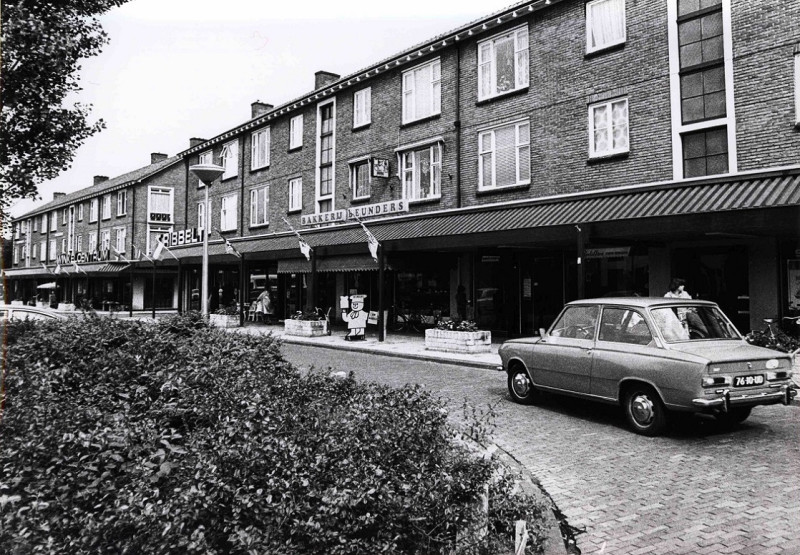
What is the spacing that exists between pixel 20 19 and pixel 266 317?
20.1 meters

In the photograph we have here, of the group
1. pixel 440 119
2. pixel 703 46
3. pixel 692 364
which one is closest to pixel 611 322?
pixel 692 364

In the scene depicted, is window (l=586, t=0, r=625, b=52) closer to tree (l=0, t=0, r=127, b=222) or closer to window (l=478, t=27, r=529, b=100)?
window (l=478, t=27, r=529, b=100)

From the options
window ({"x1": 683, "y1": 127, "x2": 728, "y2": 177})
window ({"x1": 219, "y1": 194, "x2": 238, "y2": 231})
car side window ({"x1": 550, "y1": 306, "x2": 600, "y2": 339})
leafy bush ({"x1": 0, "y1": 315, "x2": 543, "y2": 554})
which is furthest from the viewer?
window ({"x1": 219, "y1": 194, "x2": 238, "y2": 231})

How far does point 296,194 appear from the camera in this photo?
89.7 feet

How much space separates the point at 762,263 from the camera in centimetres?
1348

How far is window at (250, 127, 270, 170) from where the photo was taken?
96.5 feet

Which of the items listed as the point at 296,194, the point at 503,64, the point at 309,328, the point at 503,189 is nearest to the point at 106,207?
the point at 296,194

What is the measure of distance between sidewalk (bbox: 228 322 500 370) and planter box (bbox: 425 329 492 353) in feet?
0.88

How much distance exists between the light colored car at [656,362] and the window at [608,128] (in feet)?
28.2

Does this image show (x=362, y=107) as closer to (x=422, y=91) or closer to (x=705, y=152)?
(x=422, y=91)

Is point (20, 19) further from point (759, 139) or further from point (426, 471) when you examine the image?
point (759, 139)

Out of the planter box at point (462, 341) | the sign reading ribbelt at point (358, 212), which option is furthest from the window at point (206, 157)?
the planter box at point (462, 341)

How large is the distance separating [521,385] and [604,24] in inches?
456

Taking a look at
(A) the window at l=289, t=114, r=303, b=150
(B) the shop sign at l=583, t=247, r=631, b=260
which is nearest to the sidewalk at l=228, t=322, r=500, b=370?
(B) the shop sign at l=583, t=247, r=631, b=260
